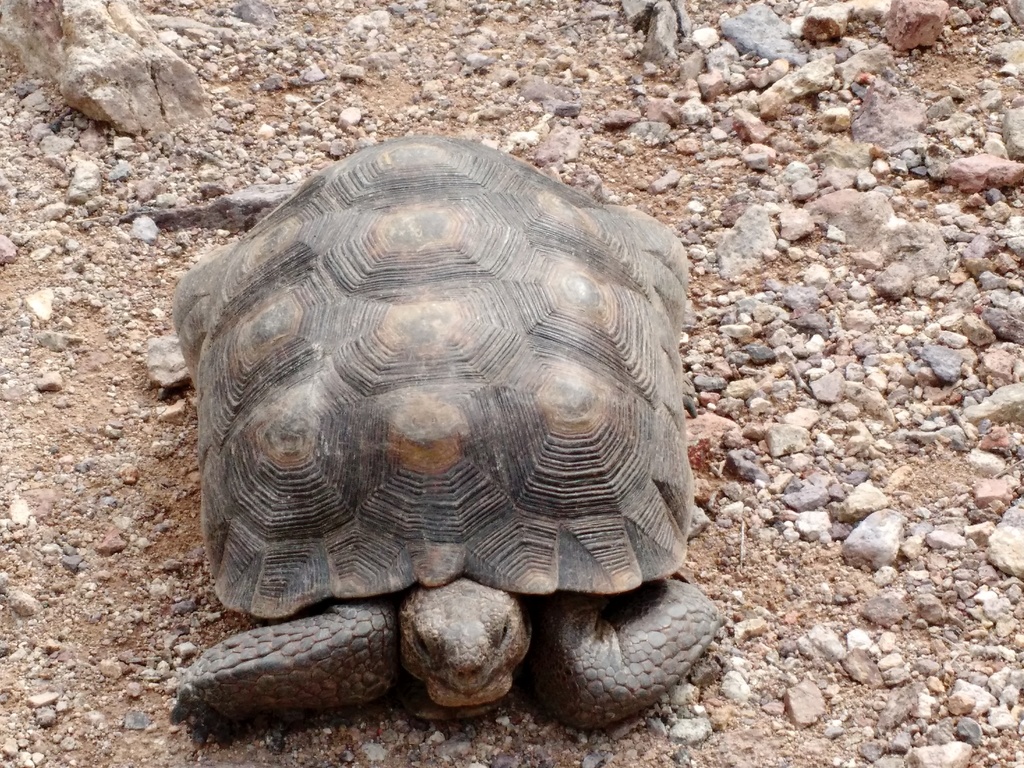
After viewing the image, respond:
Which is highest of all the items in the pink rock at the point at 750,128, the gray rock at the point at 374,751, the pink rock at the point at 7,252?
the pink rock at the point at 750,128

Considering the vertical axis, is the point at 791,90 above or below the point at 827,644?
above

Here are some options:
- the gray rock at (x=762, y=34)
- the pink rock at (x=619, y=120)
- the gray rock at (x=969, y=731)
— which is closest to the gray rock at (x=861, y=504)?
the gray rock at (x=969, y=731)

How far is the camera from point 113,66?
5.31 meters

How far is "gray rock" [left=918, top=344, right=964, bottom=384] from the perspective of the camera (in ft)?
13.9

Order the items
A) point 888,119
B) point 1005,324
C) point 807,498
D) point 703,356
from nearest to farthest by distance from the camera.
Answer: point 807,498 < point 1005,324 < point 703,356 < point 888,119

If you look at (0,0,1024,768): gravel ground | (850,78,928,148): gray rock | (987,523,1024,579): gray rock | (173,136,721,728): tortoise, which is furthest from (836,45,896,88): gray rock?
(987,523,1024,579): gray rock

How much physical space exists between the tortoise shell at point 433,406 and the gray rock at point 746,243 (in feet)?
3.35

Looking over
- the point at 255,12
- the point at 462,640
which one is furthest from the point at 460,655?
the point at 255,12

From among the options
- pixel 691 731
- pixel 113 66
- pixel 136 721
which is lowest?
pixel 136 721

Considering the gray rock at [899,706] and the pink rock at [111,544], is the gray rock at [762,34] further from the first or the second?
the pink rock at [111,544]

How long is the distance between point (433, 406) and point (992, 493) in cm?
178

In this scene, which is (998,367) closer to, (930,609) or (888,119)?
(930,609)

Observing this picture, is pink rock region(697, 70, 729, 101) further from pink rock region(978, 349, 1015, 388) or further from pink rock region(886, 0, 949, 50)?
pink rock region(978, 349, 1015, 388)

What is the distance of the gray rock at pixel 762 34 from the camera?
5.62m
